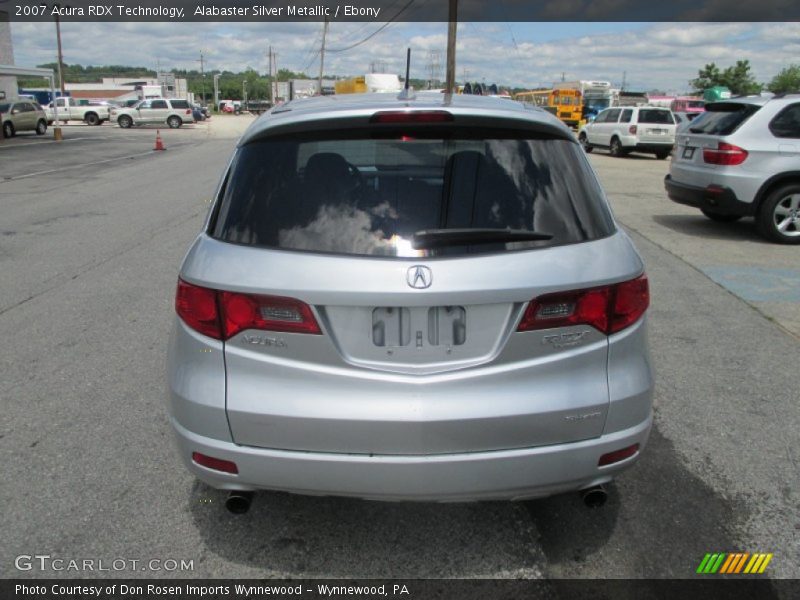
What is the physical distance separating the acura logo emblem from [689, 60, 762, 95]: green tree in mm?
102291

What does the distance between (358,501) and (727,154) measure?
8065 mm

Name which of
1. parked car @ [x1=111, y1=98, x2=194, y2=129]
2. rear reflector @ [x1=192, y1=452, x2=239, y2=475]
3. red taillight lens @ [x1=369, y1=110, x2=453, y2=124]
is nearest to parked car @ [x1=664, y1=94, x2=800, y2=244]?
red taillight lens @ [x1=369, y1=110, x2=453, y2=124]

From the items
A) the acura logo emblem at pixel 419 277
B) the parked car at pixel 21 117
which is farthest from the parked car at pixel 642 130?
the parked car at pixel 21 117

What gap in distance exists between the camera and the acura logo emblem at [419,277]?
2258 millimetres

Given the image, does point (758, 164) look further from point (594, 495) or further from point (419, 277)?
point (419, 277)

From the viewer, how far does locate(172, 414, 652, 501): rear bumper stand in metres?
2.33

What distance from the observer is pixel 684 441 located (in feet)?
12.3

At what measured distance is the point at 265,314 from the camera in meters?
2.34

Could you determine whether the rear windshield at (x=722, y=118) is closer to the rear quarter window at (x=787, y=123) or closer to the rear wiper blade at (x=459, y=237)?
the rear quarter window at (x=787, y=123)

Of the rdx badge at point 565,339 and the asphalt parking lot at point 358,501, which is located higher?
the rdx badge at point 565,339

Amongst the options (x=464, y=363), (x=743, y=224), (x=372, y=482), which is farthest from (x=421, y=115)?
(x=743, y=224)

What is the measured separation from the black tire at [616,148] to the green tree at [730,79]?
74987 mm

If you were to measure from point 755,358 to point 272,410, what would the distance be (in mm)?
4085

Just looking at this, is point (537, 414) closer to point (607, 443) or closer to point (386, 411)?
point (607, 443)
